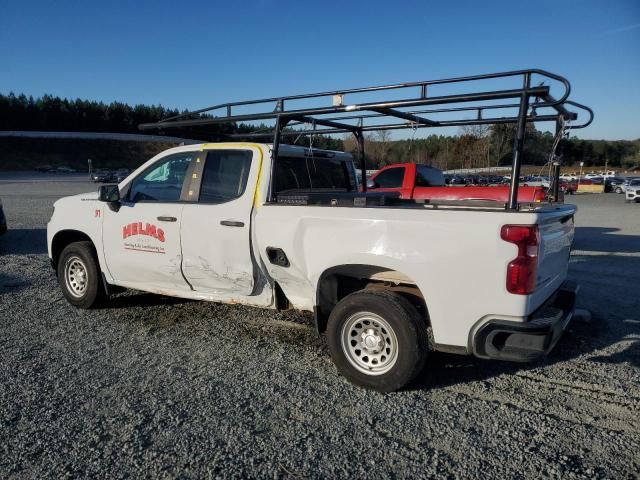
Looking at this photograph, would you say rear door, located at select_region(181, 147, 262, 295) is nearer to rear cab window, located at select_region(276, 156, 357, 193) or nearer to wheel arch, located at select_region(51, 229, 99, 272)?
rear cab window, located at select_region(276, 156, 357, 193)

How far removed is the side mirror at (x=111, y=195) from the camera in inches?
206

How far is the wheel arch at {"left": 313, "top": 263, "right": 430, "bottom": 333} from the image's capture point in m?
3.91

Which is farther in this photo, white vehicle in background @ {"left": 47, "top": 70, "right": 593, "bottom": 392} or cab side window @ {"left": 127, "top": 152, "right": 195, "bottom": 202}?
cab side window @ {"left": 127, "top": 152, "right": 195, "bottom": 202}

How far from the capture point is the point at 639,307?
6012mm

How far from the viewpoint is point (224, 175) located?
4.77 m

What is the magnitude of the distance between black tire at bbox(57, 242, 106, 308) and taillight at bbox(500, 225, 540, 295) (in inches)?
175

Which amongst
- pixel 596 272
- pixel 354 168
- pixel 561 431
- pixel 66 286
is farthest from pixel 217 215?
pixel 596 272

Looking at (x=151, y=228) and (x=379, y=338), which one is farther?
(x=151, y=228)

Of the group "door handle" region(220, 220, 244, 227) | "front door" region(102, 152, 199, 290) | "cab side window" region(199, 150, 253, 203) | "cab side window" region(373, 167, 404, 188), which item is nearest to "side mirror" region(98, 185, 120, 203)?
"front door" region(102, 152, 199, 290)

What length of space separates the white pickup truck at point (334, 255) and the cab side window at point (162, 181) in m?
0.01

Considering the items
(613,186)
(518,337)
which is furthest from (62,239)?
(613,186)

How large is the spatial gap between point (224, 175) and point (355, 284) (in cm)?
163

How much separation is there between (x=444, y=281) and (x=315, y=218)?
1.13 metres

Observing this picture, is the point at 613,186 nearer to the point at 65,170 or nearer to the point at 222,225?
the point at 222,225
